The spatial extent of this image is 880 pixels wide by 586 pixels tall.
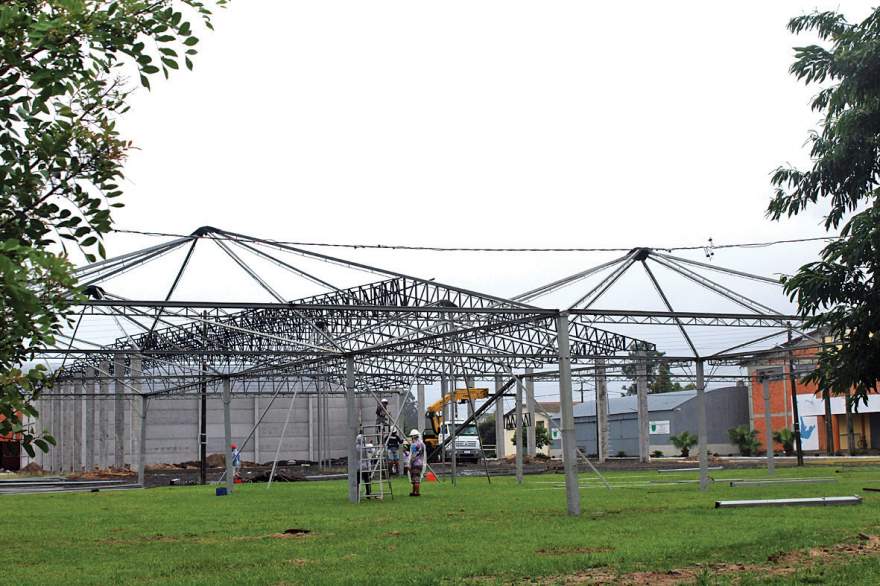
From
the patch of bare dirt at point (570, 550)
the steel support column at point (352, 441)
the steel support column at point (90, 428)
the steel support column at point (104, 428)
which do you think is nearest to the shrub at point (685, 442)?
the steel support column at point (104, 428)

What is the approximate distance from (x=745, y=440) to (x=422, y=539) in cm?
5925

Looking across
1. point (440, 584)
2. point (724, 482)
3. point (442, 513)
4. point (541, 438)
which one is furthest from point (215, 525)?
point (541, 438)

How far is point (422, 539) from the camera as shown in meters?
14.6

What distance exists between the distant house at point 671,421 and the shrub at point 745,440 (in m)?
2.81

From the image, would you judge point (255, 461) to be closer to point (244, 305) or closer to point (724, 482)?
point (724, 482)

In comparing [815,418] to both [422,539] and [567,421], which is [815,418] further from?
[422,539]

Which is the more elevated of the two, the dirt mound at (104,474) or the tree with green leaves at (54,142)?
the tree with green leaves at (54,142)

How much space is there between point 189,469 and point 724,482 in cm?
4379

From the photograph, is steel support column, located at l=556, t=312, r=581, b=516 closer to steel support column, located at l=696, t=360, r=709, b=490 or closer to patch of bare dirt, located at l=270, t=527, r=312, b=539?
patch of bare dirt, located at l=270, t=527, r=312, b=539

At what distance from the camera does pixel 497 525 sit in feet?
54.8

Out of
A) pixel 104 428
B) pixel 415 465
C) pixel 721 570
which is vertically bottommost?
pixel 721 570

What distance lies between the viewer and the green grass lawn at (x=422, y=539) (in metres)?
11.2

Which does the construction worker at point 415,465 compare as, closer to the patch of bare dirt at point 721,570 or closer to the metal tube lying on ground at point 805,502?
the metal tube lying on ground at point 805,502

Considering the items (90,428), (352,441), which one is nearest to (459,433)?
(90,428)
